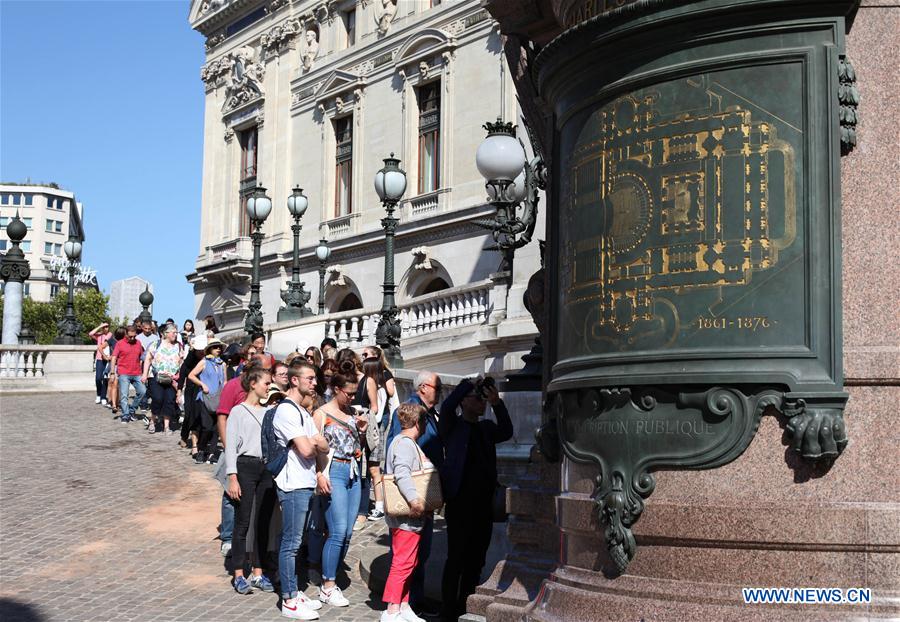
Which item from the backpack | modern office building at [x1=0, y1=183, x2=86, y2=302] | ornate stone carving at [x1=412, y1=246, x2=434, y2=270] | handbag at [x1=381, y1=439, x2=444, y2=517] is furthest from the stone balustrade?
modern office building at [x1=0, y1=183, x2=86, y2=302]

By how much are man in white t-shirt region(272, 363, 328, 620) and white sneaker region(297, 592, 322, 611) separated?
1cm

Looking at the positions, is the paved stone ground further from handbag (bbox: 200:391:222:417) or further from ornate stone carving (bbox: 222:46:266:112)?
ornate stone carving (bbox: 222:46:266:112)

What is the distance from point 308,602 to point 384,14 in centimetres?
3578

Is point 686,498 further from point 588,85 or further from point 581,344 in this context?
point 588,85

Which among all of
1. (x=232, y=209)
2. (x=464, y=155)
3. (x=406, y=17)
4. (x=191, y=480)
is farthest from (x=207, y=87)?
(x=191, y=480)

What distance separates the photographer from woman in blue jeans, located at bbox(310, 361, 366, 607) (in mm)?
9820

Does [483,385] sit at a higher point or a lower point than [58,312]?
lower

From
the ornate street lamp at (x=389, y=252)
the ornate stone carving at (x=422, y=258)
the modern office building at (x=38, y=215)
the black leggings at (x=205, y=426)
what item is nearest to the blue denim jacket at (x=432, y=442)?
the black leggings at (x=205, y=426)

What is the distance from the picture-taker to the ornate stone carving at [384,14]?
1677 inches

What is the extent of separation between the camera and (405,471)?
887cm

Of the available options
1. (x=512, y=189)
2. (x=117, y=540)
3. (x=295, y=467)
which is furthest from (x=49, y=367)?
(x=295, y=467)

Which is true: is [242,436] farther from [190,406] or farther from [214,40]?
[214,40]

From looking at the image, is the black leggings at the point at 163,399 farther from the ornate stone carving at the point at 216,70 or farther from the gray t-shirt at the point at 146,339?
the ornate stone carving at the point at 216,70

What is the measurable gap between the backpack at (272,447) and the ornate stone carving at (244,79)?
4167 cm
